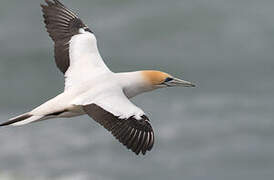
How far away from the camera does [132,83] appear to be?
13.3 m

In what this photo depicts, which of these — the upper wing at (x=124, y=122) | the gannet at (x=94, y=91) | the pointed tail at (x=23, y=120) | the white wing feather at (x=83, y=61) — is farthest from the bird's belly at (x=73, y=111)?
the white wing feather at (x=83, y=61)

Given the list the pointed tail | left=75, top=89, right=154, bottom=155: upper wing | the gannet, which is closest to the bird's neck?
the gannet

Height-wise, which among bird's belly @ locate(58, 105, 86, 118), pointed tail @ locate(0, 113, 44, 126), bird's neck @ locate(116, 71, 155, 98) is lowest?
pointed tail @ locate(0, 113, 44, 126)

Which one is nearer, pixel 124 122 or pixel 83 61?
pixel 124 122

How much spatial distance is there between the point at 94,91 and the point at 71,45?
2.29m

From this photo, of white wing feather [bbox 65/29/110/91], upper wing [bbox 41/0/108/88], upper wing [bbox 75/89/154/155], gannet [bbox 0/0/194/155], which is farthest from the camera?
upper wing [bbox 41/0/108/88]

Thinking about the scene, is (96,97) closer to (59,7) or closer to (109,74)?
(109,74)

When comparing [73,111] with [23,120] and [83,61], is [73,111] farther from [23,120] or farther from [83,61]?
[83,61]

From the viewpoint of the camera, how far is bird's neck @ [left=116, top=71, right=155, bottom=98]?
1324cm

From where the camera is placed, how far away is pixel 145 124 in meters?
12.3

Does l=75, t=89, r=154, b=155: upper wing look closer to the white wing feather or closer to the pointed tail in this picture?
the pointed tail

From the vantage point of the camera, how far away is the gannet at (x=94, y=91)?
40.0 ft

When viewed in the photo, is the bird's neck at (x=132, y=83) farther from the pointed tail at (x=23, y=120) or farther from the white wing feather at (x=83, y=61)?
the pointed tail at (x=23, y=120)

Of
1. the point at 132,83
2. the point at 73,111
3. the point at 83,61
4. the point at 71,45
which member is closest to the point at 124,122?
the point at 73,111
